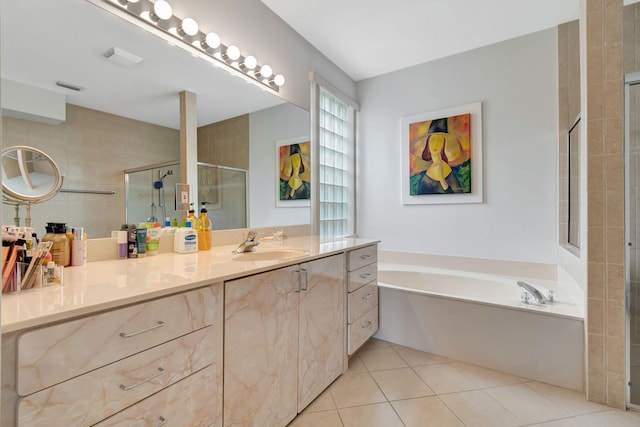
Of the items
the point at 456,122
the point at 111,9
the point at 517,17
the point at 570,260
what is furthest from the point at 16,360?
the point at 517,17

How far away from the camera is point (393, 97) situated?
3.05m

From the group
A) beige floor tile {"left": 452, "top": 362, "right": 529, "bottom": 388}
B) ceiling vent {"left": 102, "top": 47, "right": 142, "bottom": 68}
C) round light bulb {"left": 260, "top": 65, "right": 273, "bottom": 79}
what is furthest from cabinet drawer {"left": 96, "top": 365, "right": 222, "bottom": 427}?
round light bulb {"left": 260, "top": 65, "right": 273, "bottom": 79}

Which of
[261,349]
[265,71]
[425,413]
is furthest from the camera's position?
[265,71]

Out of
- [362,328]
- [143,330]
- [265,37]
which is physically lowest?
[362,328]

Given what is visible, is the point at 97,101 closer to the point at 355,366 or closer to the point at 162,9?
the point at 162,9

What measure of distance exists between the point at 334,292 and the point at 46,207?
130 cm

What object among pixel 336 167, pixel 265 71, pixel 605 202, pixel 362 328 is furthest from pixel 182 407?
pixel 336 167

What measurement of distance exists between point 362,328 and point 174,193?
4.69 feet

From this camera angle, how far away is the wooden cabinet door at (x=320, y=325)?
4.55 feet

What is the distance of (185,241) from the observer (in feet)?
4.74

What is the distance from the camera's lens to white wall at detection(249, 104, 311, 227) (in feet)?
6.57

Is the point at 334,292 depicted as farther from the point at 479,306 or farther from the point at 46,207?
the point at 46,207

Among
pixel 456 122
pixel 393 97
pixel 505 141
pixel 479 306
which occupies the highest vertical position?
pixel 393 97

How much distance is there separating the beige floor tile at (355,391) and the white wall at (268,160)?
1.12 metres
